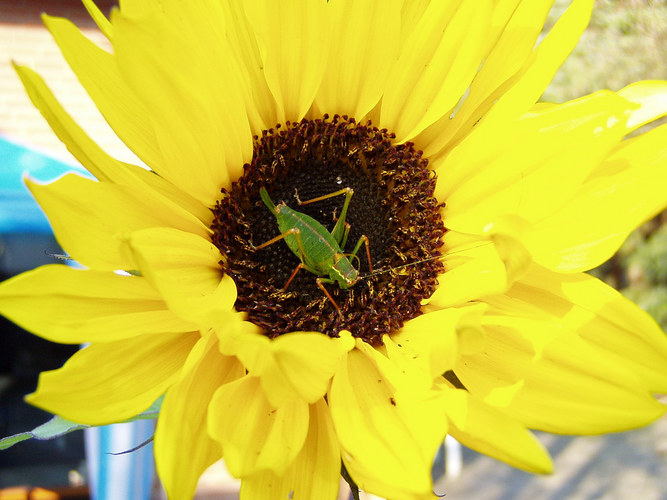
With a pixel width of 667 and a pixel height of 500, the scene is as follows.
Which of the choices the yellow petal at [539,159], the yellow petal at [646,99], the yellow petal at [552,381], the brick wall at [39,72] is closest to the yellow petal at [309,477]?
the yellow petal at [552,381]

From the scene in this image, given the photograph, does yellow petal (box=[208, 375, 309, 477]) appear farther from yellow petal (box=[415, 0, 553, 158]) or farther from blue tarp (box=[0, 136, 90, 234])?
blue tarp (box=[0, 136, 90, 234])

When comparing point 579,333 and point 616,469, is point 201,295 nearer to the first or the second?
point 579,333

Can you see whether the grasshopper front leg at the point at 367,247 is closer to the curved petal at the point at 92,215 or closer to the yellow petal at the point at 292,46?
the yellow petal at the point at 292,46

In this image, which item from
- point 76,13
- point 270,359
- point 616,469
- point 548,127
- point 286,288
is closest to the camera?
point 270,359

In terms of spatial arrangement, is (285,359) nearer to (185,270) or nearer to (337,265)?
(185,270)

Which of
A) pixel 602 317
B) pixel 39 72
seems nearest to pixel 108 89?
pixel 602 317

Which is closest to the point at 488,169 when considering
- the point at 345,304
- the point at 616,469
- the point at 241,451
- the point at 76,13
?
the point at 345,304
